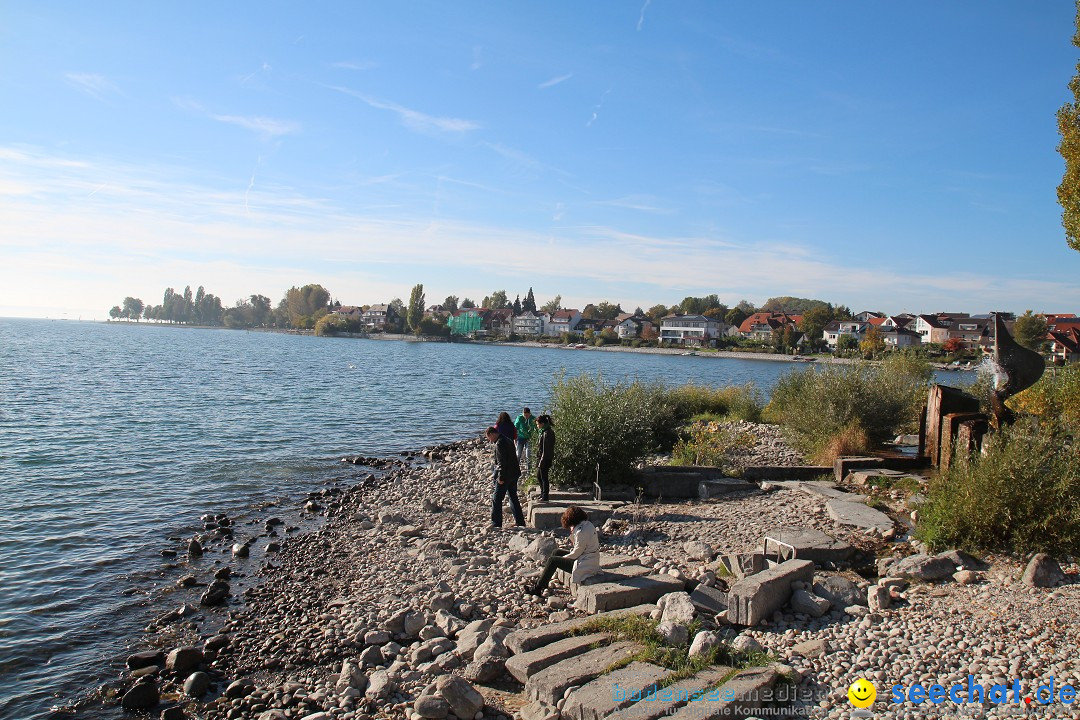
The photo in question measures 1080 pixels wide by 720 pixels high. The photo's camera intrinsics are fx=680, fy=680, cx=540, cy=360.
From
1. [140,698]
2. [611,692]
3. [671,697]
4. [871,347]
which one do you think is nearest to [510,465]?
[140,698]

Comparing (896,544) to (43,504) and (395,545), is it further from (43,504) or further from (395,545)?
(43,504)

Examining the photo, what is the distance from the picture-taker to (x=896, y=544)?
8984mm

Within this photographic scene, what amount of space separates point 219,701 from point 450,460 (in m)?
14.7

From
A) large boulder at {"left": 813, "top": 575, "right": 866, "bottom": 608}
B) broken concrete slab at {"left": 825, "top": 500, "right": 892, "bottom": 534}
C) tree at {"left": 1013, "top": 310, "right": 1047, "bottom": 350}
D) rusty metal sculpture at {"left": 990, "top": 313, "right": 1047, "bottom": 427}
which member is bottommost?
large boulder at {"left": 813, "top": 575, "right": 866, "bottom": 608}

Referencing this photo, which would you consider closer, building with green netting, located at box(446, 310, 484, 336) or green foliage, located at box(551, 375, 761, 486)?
green foliage, located at box(551, 375, 761, 486)

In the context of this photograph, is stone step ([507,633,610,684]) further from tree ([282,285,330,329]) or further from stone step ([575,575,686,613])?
tree ([282,285,330,329])

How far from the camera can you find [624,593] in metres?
7.65

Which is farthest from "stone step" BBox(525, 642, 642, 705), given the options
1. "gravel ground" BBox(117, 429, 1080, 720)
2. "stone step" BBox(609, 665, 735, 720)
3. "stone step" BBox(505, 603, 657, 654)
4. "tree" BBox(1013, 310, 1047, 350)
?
"tree" BBox(1013, 310, 1047, 350)

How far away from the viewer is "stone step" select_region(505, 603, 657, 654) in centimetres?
679

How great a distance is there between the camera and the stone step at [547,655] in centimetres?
635

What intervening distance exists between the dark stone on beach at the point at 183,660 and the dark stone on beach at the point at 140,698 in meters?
0.52

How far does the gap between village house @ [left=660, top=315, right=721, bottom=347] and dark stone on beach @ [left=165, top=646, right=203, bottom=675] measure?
4943 inches

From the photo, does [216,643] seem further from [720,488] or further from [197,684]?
[720,488]

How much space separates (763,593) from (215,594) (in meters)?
7.73
